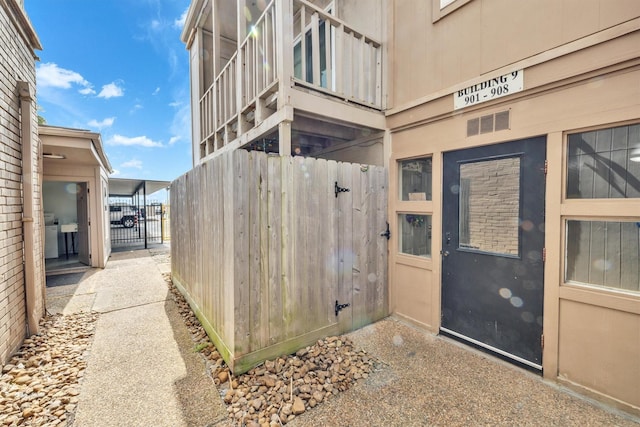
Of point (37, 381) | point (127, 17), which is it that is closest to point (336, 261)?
point (37, 381)

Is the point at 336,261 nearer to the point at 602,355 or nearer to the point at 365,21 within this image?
the point at 602,355

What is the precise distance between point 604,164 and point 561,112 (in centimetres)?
53

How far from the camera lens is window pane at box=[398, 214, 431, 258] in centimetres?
332

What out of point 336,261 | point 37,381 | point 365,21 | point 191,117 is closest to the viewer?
point 37,381

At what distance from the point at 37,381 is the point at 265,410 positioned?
215 centimetres

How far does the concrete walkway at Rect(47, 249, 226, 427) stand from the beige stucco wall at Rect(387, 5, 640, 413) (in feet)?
8.74

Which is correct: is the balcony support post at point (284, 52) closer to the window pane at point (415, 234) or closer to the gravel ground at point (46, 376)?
the window pane at point (415, 234)

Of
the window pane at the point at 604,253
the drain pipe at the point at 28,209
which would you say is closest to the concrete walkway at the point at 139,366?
the drain pipe at the point at 28,209

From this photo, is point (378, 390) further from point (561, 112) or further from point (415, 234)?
point (561, 112)

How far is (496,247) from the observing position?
2713 mm

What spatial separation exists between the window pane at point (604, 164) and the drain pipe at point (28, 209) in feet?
18.7

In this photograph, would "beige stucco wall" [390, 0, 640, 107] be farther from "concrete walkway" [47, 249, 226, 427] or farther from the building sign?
"concrete walkway" [47, 249, 226, 427]

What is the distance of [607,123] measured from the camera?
203cm

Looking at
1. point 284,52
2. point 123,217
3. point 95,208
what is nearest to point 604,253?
point 284,52
